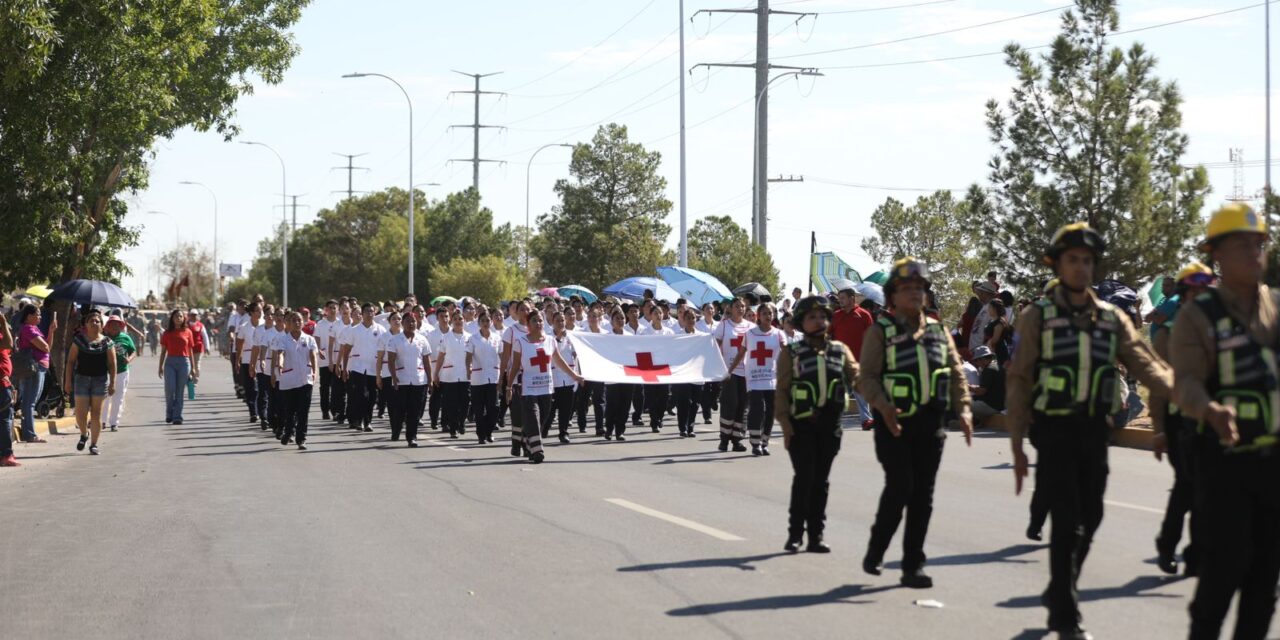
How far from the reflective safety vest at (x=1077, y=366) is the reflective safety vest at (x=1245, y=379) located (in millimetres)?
1301

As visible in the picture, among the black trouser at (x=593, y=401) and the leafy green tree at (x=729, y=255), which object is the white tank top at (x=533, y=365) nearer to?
the black trouser at (x=593, y=401)

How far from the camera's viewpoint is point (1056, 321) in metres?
7.23

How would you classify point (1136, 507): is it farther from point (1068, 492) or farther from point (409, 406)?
point (409, 406)

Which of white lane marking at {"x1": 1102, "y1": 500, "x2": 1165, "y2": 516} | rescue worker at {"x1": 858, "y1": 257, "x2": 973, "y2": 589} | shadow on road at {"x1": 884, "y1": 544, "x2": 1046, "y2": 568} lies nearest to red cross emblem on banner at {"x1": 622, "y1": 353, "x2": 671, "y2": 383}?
white lane marking at {"x1": 1102, "y1": 500, "x2": 1165, "y2": 516}

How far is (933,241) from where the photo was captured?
79000mm

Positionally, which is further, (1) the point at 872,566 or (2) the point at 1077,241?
(1) the point at 872,566

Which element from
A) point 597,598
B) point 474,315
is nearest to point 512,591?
point 597,598

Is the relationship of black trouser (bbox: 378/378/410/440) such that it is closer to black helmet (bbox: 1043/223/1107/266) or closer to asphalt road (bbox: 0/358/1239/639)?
asphalt road (bbox: 0/358/1239/639)

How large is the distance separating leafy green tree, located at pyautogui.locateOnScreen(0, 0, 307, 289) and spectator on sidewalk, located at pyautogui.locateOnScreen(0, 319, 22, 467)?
11.2 ft

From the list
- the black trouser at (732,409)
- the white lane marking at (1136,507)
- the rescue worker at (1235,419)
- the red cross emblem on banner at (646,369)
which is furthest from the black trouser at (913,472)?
the red cross emblem on banner at (646,369)

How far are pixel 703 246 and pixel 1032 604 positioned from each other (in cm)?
7741

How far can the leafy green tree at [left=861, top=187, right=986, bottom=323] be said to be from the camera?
251 ft

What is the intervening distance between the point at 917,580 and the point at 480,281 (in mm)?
73626

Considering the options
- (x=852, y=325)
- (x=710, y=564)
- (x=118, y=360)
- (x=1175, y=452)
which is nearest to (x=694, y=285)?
(x=852, y=325)
